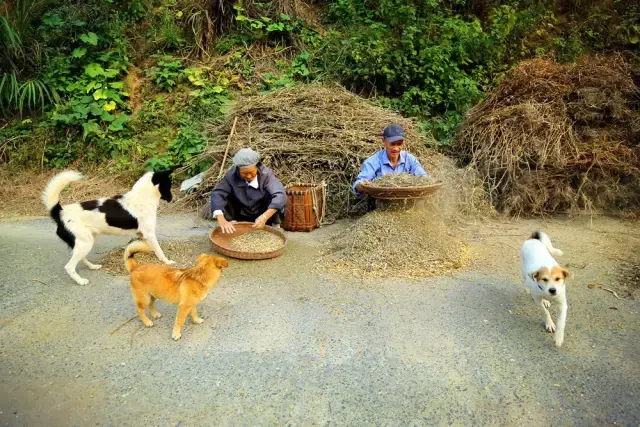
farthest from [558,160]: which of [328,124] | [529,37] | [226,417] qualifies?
[226,417]

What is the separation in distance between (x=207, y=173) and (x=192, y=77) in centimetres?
346

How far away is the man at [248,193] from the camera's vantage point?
479 centimetres

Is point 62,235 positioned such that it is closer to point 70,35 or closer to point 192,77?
point 192,77

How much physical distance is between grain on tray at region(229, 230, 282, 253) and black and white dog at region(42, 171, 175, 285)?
67cm

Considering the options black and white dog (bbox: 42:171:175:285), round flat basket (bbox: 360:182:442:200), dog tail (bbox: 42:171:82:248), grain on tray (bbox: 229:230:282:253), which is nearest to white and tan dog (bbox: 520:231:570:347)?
round flat basket (bbox: 360:182:442:200)

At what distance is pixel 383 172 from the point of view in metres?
5.23

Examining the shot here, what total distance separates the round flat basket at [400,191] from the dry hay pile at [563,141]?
7.32 ft

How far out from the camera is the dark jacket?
16.3 feet

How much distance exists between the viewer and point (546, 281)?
309 centimetres

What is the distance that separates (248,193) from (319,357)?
8.33 ft

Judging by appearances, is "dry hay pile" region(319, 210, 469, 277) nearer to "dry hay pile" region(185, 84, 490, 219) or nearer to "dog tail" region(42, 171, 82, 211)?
"dry hay pile" region(185, 84, 490, 219)

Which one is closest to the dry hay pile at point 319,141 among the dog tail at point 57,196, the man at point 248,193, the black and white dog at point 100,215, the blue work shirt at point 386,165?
the blue work shirt at point 386,165

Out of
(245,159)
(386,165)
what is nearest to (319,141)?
(386,165)

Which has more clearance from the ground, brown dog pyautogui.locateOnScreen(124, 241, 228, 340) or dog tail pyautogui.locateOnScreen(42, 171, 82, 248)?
dog tail pyautogui.locateOnScreen(42, 171, 82, 248)
